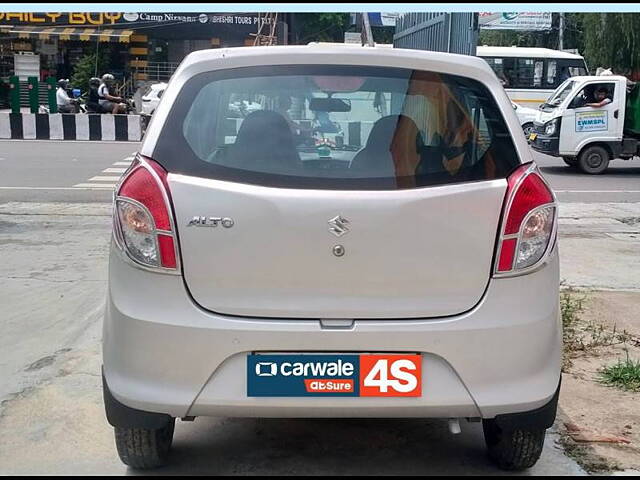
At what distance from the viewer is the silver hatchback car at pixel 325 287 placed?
2.64 meters

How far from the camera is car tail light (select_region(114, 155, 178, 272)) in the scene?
267 cm

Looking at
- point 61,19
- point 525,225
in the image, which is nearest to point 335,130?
point 525,225

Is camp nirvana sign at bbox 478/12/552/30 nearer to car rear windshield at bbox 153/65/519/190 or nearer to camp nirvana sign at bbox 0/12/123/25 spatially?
camp nirvana sign at bbox 0/12/123/25

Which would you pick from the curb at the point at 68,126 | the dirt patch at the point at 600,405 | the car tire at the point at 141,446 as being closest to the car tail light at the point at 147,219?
the car tire at the point at 141,446

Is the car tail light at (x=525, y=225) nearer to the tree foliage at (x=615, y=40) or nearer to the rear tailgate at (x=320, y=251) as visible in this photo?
the rear tailgate at (x=320, y=251)

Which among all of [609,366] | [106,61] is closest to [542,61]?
[106,61]

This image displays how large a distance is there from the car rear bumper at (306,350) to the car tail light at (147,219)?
6 cm

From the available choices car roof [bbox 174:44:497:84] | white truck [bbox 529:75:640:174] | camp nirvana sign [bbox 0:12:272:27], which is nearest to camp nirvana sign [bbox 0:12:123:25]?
camp nirvana sign [bbox 0:12:272:27]

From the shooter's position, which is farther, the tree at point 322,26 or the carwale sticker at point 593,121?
the tree at point 322,26

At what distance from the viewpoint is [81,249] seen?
758 cm

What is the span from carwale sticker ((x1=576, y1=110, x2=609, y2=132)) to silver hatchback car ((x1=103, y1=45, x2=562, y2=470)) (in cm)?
1349

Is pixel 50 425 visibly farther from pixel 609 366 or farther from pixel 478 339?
pixel 609 366

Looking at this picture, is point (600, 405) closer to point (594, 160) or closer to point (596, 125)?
point (594, 160)

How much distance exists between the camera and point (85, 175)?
13.1m
